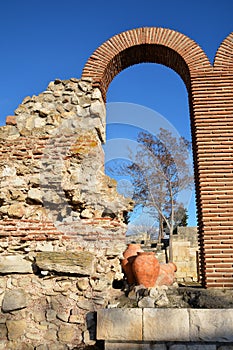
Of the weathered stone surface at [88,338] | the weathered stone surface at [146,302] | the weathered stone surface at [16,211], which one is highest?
the weathered stone surface at [16,211]

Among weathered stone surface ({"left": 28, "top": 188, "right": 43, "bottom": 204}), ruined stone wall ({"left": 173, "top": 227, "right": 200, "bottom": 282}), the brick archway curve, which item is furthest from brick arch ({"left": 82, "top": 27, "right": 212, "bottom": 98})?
ruined stone wall ({"left": 173, "top": 227, "right": 200, "bottom": 282})

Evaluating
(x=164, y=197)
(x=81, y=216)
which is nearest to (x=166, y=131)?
(x=164, y=197)

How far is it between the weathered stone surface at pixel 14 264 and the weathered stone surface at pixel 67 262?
0.65 ft

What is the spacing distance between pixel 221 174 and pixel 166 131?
14.4 meters

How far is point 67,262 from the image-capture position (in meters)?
4.00

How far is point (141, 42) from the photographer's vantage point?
5281 mm

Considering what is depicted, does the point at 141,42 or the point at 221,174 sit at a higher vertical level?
the point at 141,42

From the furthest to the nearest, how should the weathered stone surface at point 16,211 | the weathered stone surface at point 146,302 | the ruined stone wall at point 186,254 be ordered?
the ruined stone wall at point 186,254 → the weathered stone surface at point 16,211 → the weathered stone surface at point 146,302

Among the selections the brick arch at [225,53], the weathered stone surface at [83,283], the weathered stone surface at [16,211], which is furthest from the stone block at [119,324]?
the brick arch at [225,53]

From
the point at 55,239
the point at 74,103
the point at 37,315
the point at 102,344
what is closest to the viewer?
the point at 102,344

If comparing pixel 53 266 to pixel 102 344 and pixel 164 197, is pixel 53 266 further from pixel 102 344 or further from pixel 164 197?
pixel 164 197

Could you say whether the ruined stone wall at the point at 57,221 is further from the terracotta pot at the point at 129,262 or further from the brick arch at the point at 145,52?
the brick arch at the point at 145,52

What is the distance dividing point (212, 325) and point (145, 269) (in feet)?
3.50

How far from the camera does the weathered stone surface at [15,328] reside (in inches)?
150
